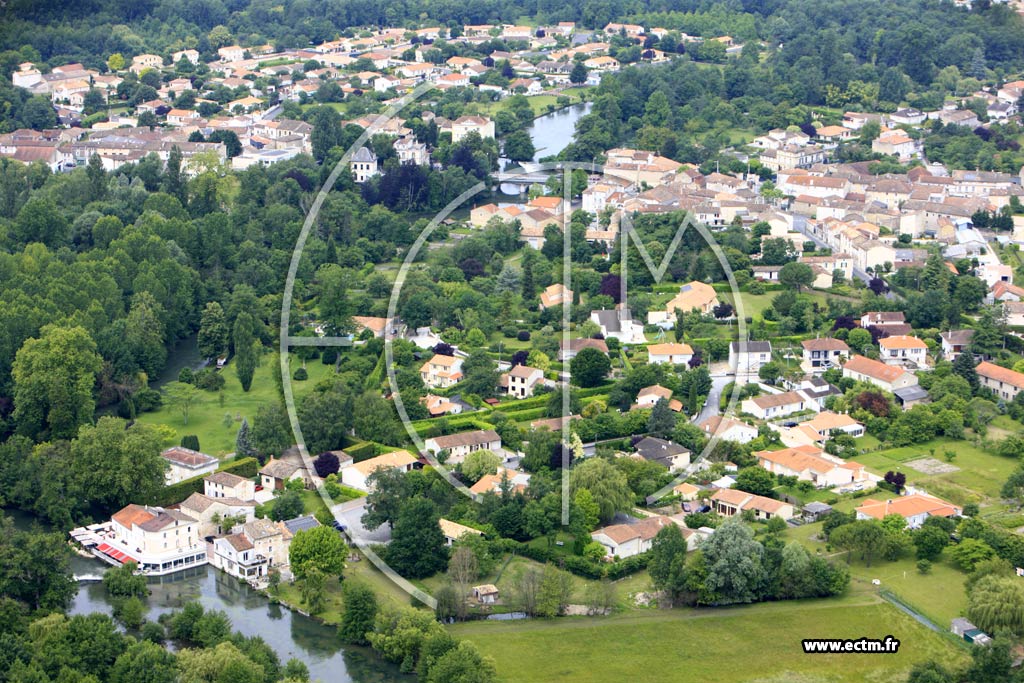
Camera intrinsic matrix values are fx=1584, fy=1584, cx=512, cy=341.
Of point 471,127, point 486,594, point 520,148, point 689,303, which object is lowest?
point 486,594

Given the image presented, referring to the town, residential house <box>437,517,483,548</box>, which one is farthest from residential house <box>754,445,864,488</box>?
residential house <box>437,517,483,548</box>

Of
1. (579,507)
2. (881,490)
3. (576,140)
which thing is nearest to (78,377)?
(579,507)

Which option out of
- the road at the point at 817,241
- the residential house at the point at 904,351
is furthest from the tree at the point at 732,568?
the road at the point at 817,241

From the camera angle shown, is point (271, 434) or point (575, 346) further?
point (575, 346)

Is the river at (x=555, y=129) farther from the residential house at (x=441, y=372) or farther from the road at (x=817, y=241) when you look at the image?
the residential house at (x=441, y=372)

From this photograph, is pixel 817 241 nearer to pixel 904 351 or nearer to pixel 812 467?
pixel 904 351

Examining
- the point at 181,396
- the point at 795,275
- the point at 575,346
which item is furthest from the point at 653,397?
the point at 181,396

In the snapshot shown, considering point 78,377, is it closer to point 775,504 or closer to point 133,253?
point 133,253
